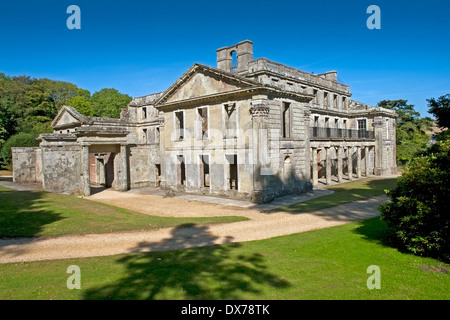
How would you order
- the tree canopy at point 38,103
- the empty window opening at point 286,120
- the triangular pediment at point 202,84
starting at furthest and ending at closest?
1. the tree canopy at point 38,103
2. the empty window opening at point 286,120
3. the triangular pediment at point 202,84

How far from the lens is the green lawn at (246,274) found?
645 centimetres

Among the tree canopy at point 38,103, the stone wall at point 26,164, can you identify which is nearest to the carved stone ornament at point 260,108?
the stone wall at point 26,164

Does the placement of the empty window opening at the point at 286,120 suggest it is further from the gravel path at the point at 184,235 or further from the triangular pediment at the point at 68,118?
the triangular pediment at the point at 68,118

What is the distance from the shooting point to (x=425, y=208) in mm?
8266

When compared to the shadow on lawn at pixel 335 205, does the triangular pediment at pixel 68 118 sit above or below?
above

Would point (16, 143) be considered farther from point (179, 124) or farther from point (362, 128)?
point (362, 128)

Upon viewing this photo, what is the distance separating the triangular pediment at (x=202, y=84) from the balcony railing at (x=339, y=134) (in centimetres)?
1086

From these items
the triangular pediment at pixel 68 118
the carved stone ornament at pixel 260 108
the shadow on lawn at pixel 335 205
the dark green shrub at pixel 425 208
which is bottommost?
the shadow on lawn at pixel 335 205

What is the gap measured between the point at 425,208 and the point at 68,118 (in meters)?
36.8

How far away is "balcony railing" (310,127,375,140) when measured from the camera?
2920 cm

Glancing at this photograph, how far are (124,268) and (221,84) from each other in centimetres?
1620

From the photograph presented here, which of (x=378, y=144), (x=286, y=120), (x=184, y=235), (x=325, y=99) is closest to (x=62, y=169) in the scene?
(x=184, y=235)

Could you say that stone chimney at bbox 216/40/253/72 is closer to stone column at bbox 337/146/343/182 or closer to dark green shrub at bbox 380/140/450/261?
stone column at bbox 337/146/343/182

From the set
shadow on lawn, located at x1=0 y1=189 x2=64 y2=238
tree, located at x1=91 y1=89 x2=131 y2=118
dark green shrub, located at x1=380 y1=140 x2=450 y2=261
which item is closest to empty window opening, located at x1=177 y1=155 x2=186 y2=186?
shadow on lawn, located at x1=0 y1=189 x2=64 y2=238
